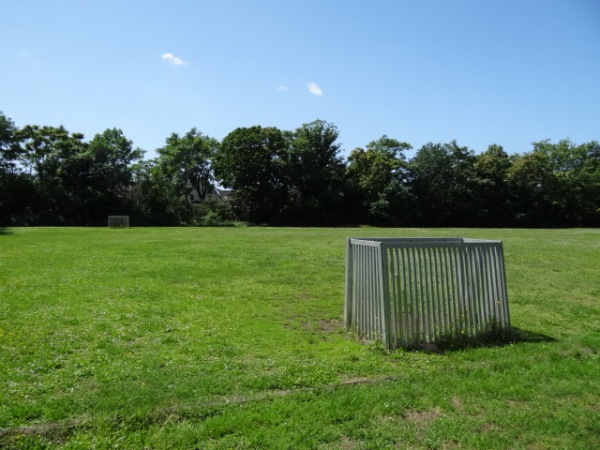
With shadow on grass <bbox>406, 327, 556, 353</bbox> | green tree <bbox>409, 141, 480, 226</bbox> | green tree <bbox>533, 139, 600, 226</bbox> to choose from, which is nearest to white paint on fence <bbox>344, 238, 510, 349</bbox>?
shadow on grass <bbox>406, 327, 556, 353</bbox>

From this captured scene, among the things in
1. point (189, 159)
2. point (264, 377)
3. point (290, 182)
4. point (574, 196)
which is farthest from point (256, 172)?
point (264, 377)

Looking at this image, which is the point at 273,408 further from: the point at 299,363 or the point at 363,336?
the point at 363,336

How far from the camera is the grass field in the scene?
3.70 metres

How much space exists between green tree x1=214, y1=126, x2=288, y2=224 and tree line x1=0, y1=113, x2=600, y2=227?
0.46ft

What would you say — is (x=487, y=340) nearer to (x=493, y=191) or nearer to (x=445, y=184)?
(x=445, y=184)

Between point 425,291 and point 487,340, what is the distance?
1322 mm

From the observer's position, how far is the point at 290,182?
6084 centimetres

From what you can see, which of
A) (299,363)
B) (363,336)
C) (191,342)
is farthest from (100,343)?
(363,336)

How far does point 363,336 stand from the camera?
6.62m

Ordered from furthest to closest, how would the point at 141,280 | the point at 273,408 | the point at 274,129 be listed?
the point at 274,129 < the point at 141,280 < the point at 273,408

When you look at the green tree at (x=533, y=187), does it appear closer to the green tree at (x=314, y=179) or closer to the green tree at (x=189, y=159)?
the green tree at (x=314, y=179)

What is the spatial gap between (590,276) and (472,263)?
8790mm

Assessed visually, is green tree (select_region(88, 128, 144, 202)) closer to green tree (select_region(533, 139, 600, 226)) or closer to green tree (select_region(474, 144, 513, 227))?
green tree (select_region(474, 144, 513, 227))

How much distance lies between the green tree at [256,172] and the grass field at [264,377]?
49460mm
